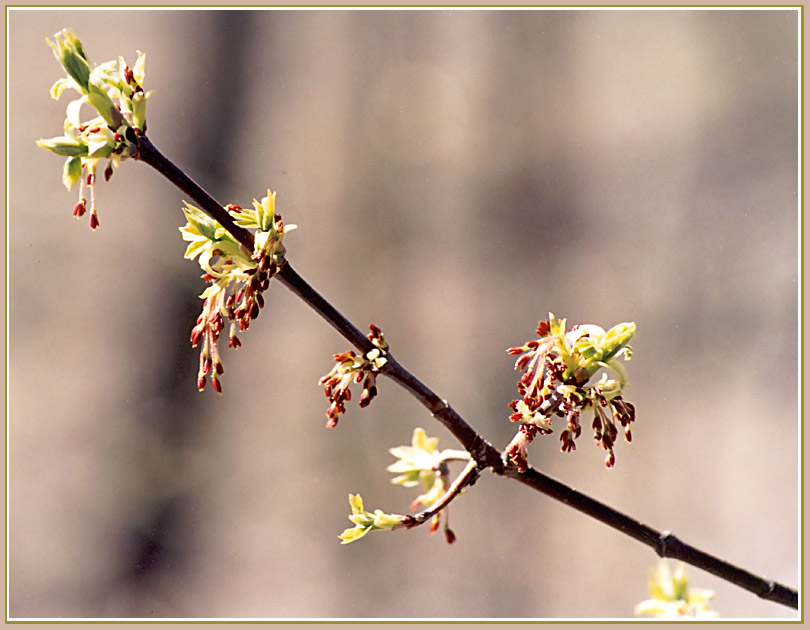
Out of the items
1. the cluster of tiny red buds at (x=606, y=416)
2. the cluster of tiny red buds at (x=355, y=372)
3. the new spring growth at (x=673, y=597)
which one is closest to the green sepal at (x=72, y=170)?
the cluster of tiny red buds at (x=355, y=372)

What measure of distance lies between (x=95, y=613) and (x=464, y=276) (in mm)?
1659

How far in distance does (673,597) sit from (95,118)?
30.6 inches

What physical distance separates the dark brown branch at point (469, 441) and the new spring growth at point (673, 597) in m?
0.09

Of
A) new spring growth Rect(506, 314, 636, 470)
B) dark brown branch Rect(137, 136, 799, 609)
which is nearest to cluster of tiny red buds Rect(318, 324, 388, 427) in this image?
dark brown branch Rect(137, 136, 799, 609)

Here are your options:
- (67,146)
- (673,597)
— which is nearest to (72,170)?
(67,146)

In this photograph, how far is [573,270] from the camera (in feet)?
7.59

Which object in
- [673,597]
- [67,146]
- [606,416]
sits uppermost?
[67,146]

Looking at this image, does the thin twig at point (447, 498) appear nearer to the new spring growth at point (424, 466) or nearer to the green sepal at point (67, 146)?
the new spring growth at point (424, 466)

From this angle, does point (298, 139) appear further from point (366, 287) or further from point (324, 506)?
point (324, 506)

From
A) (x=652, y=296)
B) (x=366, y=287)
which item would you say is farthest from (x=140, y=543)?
(x=652, y=296)

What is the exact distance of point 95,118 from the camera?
20.0 inches

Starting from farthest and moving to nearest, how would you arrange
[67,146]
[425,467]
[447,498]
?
1. [425,467]
2. [447,498]
3. [67,146]

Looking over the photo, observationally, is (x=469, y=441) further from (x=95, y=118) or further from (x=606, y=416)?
(x=95, y=118)

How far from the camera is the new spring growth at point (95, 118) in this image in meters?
0.50
